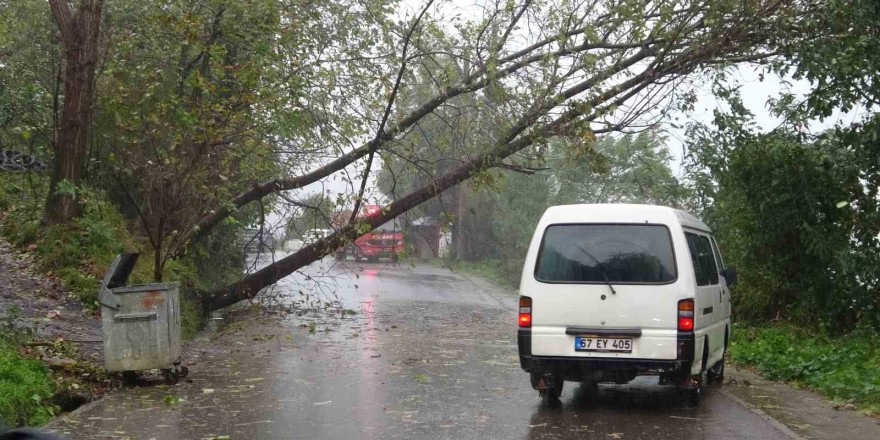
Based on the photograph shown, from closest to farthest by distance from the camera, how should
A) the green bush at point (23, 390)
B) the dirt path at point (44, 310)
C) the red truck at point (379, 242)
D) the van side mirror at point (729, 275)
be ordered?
the green bush at point (23, 390)
the van side mirror at point (729, 275)
the dirt path at point (44, 310)
the red truck at point (379, 242)

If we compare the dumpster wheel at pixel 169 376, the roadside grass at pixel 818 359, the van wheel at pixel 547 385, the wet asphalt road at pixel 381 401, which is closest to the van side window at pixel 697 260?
the wet asphalt road at pixel 381 401

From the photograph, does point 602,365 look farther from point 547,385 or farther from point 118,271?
point 118,271

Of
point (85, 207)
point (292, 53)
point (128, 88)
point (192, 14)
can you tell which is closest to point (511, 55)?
point (292, 53)

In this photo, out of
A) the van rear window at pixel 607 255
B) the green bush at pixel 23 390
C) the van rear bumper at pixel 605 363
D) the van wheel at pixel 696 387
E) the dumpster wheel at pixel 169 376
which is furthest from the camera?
the dumpster wheel at pixel 169 376

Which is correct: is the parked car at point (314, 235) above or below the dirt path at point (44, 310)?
above

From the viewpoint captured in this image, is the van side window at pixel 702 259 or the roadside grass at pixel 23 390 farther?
the van side window at pixel 702 259

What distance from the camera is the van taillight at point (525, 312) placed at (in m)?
8.94

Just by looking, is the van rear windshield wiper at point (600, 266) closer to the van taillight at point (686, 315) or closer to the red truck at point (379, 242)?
the van taillight at point (686, 315)

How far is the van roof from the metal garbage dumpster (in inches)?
167

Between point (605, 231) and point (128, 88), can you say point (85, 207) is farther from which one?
point (605, 231)

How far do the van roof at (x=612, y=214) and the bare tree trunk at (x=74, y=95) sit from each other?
8554 millimetres

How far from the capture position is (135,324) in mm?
10125

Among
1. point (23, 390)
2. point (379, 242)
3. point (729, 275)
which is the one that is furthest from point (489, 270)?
point (23, 390)

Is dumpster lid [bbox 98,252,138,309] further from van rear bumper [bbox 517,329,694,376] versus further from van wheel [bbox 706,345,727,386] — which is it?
van wheel [bbox 706,345,727,386]
